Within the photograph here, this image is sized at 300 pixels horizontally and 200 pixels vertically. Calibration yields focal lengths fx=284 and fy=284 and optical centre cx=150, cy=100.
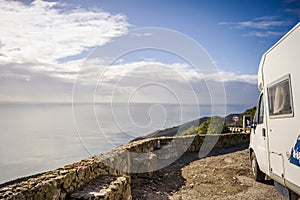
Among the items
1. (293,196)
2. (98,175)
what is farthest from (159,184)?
(293,196)

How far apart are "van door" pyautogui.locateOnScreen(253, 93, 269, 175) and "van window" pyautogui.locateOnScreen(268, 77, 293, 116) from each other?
0.66 metres

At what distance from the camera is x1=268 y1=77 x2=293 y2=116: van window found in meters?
4.46

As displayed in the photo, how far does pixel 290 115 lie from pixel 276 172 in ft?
4.38

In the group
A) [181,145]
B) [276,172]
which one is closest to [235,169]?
[276,172]

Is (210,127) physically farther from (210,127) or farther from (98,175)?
(98,175)

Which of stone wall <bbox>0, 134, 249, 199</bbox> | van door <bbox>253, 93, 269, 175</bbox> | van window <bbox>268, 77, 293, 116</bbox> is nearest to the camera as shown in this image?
stone wall <bbox>0, 134, 249, 199</bbox>

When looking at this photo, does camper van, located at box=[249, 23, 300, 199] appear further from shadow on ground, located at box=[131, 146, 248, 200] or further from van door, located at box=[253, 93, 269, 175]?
shadow on ground, located at box=[131, 146, 248, 200]

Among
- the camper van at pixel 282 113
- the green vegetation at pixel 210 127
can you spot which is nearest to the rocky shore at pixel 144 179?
the camper van at pixel 282 113

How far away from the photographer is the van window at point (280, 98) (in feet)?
14.6

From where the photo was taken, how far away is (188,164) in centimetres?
1145

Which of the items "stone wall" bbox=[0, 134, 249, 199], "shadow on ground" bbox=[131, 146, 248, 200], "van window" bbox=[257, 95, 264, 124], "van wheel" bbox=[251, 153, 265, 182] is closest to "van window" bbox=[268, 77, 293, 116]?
"van window" bbox=[257, 95, 264, 124]

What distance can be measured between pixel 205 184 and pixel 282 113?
3790 millimetres

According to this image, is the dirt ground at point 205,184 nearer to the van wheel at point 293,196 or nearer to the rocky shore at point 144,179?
the rocky shore at point 144,179

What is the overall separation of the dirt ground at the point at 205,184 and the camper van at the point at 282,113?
98cm
